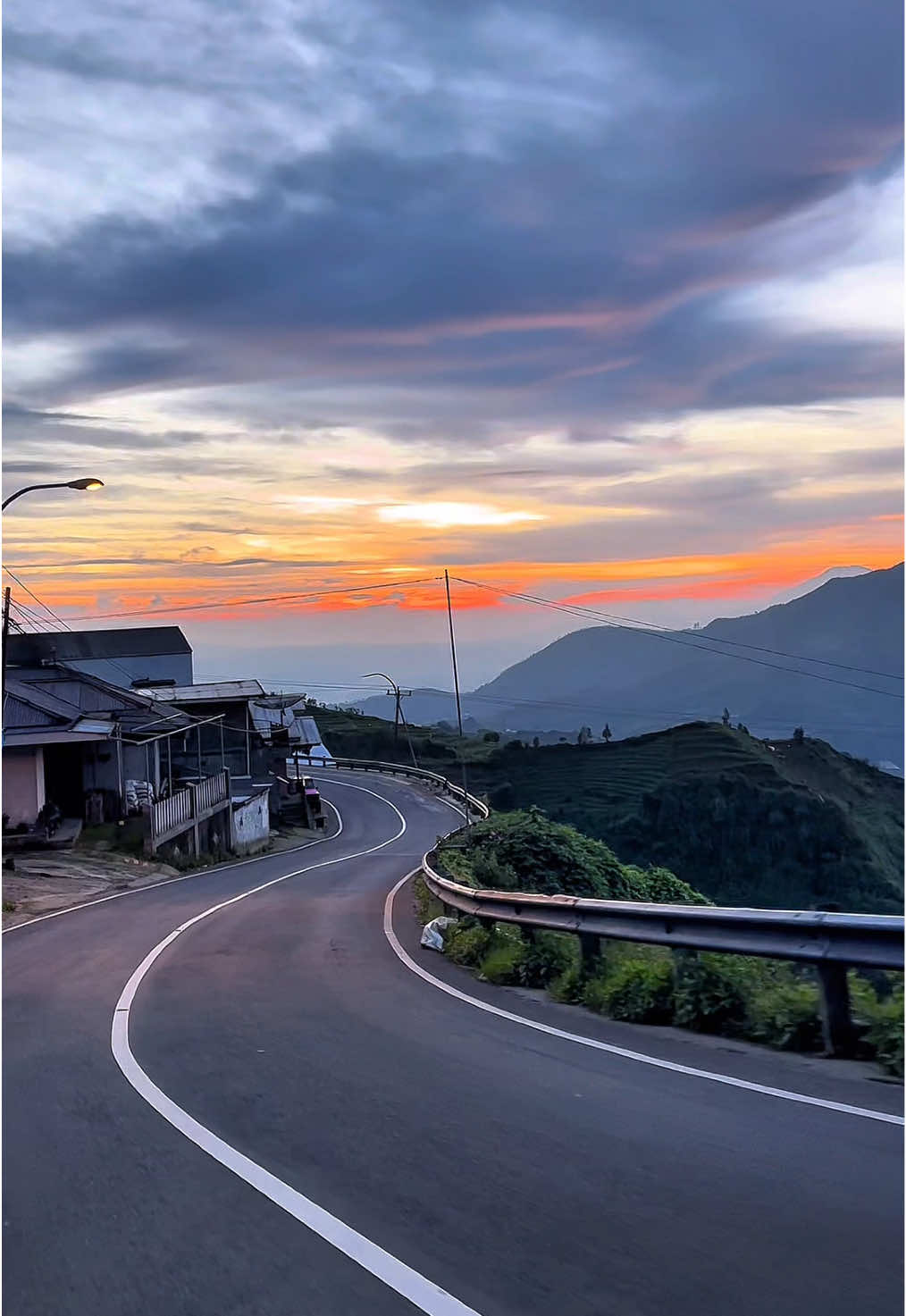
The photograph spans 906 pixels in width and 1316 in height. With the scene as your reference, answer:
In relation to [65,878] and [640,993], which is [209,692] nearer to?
[65,878]

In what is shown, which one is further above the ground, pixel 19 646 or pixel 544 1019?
pixel 19 646

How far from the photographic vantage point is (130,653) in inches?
3391

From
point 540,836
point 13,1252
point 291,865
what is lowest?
point 291,865

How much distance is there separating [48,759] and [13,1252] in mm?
34949

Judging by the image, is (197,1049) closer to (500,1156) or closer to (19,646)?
(500,1156)

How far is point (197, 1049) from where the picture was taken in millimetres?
9516

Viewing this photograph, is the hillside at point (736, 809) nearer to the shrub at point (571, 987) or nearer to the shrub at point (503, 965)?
the shrub at point (503, 965)

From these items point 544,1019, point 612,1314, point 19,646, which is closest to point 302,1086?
point 544,1019

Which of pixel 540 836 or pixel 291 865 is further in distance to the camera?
pixel 291 865

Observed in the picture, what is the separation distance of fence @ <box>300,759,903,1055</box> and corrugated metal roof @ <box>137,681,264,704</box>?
44.8m

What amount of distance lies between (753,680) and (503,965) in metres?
96.8

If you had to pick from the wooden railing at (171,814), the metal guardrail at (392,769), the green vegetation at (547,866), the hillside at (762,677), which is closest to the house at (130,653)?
the metal guardrail at (392,769)

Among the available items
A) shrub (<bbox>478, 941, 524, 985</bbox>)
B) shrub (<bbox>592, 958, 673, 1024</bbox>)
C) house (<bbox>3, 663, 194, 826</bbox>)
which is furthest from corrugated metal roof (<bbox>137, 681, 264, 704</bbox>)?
shrub (<bbox>592, 958, 673, 1024</bbox>)

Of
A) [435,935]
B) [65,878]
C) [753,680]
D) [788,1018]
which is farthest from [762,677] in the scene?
[788,1018]
